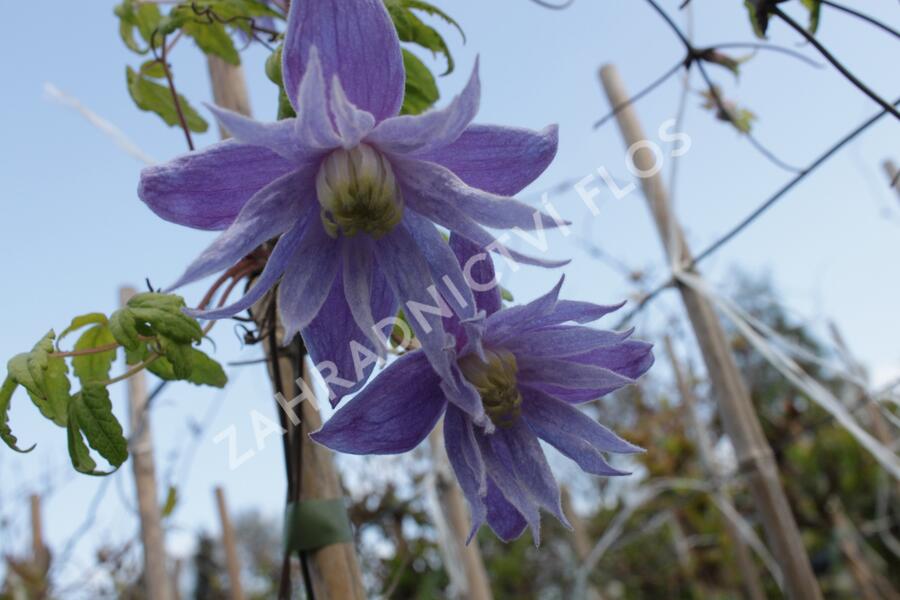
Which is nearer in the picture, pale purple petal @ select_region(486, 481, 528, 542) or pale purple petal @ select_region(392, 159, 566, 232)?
pale purple petal @ select_region(392, 159, 566, 232)

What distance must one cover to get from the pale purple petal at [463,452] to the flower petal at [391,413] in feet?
0.04

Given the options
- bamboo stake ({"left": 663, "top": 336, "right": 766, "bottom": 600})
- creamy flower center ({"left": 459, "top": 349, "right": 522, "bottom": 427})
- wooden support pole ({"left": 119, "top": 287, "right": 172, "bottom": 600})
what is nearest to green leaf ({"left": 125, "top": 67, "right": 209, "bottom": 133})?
creamy flower center ({"left": 459, "top": 349, "right": 522, "bottom": 427})

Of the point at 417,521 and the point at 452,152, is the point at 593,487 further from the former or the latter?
the point at 452,152

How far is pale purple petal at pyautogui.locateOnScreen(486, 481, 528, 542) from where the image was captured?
50 centimetres

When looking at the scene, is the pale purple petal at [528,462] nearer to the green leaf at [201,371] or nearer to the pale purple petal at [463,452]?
the pale purple petal at [463,452]

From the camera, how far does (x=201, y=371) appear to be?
0.59m

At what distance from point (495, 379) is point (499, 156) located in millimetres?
138

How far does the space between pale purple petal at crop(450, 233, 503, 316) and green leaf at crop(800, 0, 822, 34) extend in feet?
1.47

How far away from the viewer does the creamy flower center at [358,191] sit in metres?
0.40

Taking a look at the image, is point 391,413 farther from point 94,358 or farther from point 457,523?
point 457,523

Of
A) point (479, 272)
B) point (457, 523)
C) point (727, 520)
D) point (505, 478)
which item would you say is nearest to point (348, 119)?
point (479, 272)

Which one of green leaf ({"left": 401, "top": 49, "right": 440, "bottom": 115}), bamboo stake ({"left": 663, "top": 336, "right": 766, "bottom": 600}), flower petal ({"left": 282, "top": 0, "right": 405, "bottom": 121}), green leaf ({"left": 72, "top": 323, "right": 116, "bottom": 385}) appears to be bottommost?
bamboo stake ({"left": 663, "top": 336, "right": 766, "bottom": 600})

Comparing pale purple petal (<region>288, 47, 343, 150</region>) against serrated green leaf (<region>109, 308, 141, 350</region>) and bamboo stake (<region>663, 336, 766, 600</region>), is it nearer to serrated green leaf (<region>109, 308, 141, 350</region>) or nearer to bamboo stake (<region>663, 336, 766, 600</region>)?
serrated green leaf (<region>109, 308, 141, 350</region>)

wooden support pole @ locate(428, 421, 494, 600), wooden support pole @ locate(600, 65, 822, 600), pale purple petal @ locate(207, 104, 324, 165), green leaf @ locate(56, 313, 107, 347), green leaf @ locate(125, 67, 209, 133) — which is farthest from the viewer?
wooden support pole @ locate(428, 421, 494, 600)
